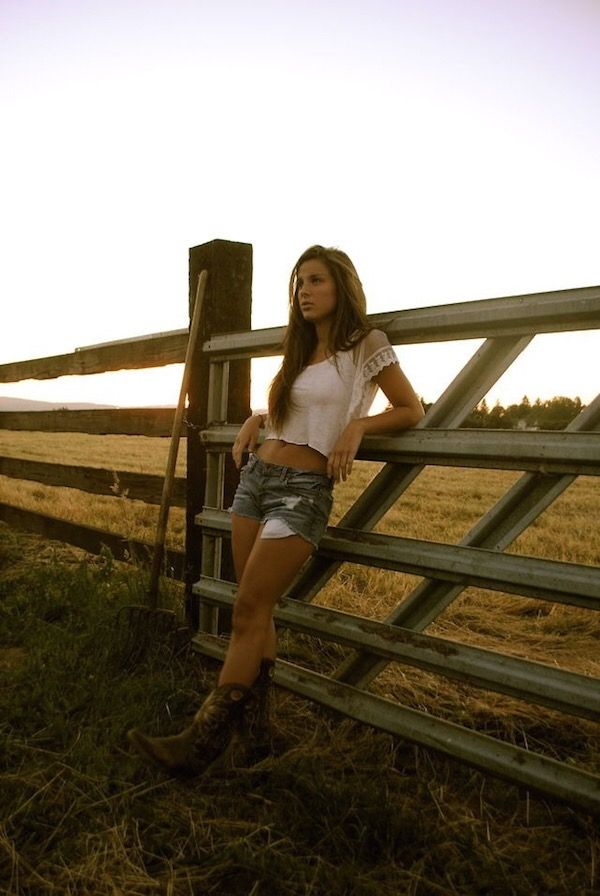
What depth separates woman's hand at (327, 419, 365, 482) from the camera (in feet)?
7.67

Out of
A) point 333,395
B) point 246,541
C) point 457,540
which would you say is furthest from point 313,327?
point 457,540

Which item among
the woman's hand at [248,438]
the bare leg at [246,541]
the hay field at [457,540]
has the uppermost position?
the woman's hand at [248,438]

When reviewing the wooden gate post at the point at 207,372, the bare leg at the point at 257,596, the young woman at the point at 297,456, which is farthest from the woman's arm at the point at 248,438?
the wooden gate post at the point at 207,372

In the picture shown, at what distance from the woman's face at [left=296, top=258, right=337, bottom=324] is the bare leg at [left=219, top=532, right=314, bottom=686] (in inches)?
35.1

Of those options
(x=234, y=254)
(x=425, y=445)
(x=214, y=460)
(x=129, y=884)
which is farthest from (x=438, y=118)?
(x=129, y=884)

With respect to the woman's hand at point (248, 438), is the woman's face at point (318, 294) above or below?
above

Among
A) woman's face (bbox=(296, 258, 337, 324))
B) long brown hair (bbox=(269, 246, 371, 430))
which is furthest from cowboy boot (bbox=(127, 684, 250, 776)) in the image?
woman's face (bbox=(296, 258, 337, 324))

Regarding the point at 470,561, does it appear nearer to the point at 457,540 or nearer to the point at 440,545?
the point at 440,545

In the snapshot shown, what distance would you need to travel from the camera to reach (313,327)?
2746mm

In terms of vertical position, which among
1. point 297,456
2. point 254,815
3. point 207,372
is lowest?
point 254,815

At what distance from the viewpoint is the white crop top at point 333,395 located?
2447 millimetres

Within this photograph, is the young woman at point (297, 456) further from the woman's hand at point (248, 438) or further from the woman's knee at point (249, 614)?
the woman's hand at point (248, 438)

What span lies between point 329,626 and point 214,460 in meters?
1.17

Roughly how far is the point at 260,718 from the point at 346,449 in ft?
3.87
